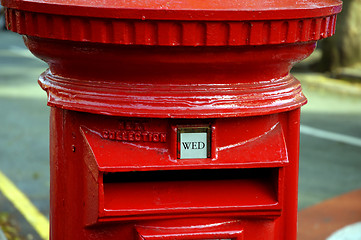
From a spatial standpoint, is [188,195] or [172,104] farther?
[188,195]

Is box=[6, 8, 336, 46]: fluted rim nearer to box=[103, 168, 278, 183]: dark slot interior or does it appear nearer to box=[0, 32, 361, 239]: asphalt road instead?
box=[103, 168, 278, 183]: dark slot interior

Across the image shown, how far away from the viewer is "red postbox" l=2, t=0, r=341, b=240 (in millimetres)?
1652

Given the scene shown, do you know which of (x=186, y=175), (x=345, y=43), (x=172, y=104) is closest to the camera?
(x=172, y=104)

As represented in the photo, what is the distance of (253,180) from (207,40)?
1.69ft

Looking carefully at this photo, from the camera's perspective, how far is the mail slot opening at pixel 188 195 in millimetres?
1794

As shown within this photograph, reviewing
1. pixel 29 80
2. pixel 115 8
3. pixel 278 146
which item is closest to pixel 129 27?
pixel 115 8

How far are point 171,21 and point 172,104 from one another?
0.78 ft

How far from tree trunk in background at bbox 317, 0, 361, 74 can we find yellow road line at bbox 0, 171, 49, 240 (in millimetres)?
7517

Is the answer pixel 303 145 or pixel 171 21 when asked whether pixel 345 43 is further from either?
pixel 171 21

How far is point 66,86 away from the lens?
1.83 meters

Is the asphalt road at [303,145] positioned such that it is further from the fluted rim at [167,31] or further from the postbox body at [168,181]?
the fluted rim at [167,31]

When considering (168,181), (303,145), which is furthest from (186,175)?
(303,145)

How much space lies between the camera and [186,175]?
6.70 ft

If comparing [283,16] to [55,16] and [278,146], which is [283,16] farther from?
[55,16]
